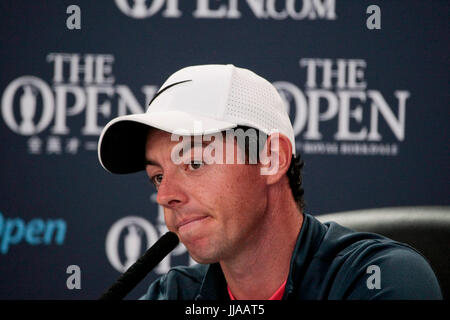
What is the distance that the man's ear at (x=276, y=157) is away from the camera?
836mm

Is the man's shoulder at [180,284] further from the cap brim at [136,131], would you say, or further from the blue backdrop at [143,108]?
the blue backdrop at [143,108]

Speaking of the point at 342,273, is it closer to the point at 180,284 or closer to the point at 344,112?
the point at 180,284

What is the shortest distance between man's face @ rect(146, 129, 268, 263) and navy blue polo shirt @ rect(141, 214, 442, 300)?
10cm

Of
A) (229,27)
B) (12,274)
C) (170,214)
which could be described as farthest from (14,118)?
(170,214)

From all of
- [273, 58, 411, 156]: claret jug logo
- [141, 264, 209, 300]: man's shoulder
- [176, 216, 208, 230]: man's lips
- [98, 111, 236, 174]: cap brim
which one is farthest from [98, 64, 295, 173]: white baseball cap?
[273, 58, 411, 156]: claret jug logo

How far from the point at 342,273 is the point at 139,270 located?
29 centimetres

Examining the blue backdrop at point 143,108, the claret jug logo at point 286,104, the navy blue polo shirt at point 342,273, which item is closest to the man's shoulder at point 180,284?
the navy blue polo shirt at point 342,273

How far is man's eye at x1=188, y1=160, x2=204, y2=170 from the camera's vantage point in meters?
0.78

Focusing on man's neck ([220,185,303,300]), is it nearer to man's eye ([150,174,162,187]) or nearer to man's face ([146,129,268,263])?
man's face ([146,129,268,263])

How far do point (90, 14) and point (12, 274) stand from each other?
0.78 m

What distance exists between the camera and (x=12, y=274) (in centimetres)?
157

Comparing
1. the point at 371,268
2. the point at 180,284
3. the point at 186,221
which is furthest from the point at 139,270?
the point at 371,268

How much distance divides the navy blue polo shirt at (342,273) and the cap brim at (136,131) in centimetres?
23

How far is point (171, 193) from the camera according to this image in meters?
0.76
